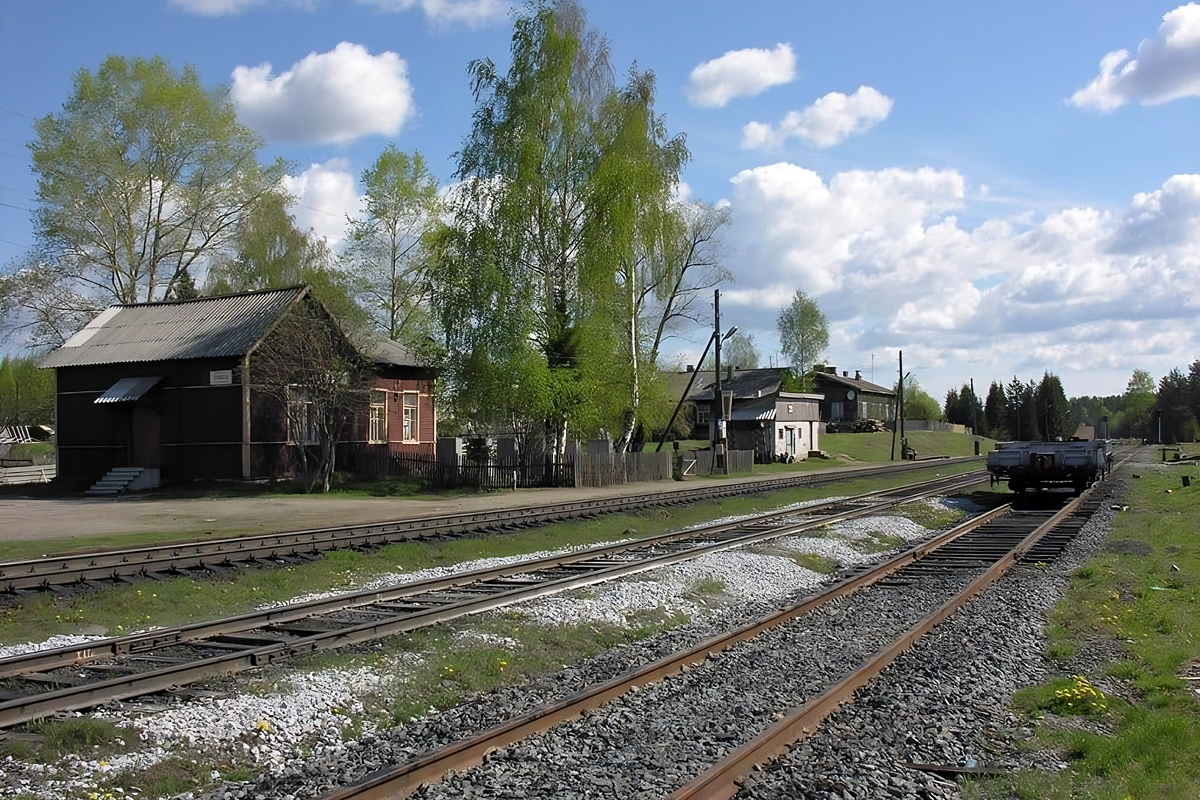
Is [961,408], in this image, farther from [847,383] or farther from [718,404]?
[718,404]

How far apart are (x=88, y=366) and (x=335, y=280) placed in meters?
17.5

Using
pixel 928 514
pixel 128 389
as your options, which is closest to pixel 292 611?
pixel 928 514

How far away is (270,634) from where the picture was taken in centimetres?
1030

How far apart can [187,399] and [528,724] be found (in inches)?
1139

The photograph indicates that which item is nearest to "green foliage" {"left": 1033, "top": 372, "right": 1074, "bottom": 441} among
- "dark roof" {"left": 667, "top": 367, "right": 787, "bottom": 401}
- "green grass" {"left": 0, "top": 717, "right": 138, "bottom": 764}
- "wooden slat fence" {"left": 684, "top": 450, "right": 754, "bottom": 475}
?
"dark roof" {"left": 667, "top": 367, "right": 787, "bottom": 401}

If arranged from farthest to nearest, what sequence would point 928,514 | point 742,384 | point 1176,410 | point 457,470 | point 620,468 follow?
1. point 1176,410
2. point 742,384
3. point 620,468
4. point 457,470
5. point 928,514

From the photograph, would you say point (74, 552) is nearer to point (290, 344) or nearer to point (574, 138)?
point (290, 344)

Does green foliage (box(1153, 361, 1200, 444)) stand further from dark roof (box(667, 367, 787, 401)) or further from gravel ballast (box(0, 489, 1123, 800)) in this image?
gravel ballast (box(0, 489, 1123, 800))

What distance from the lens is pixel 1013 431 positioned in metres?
102

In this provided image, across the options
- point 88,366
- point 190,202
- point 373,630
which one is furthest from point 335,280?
point 373,630

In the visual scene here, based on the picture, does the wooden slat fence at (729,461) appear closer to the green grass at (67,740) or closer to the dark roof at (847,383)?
the green grass at (67,740)

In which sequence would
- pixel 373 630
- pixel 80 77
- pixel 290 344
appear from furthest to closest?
pixel 80 77 → pixel 290 344 → pixel 373 630

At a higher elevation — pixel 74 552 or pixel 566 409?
pixel 566 409

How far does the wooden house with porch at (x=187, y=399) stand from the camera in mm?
32000
